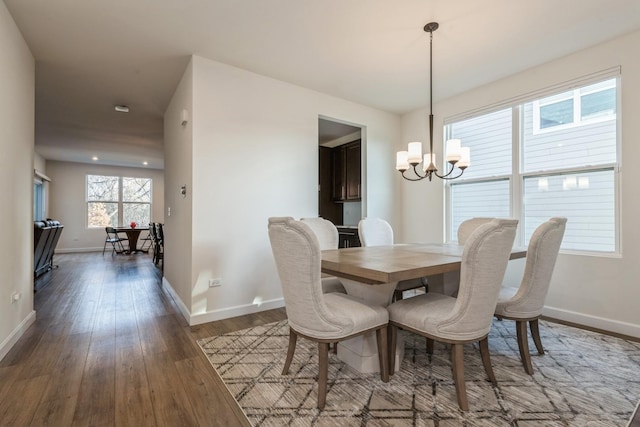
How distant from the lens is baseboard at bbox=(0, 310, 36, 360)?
7.01ft

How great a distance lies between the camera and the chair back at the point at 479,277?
151cm

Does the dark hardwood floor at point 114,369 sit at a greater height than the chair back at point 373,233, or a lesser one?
lesser

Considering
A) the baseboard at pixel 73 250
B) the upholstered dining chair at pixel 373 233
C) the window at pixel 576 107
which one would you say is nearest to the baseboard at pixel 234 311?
the upholstered dining chair at pixel 373 233

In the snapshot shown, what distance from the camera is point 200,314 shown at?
113 inches

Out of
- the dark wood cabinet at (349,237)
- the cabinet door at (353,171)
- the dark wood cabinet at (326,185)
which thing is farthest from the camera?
the dark wood cabinet at (326,185)

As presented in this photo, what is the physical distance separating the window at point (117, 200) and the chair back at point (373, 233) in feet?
28.1

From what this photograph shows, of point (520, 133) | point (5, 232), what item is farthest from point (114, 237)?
point (520, 133)

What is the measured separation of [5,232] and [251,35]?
2470 mm

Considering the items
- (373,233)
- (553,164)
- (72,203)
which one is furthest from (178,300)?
(72,203)

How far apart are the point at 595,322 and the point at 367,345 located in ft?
7.84

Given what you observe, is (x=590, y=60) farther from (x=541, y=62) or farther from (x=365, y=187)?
(x=365, y=187)

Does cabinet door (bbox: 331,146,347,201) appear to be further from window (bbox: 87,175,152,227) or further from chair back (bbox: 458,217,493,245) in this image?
window (bbox: 87,175,152,227)

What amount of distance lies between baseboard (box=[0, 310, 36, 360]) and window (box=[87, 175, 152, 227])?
702 cm

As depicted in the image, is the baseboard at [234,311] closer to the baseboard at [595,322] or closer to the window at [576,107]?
the baseboard at [595,322]
